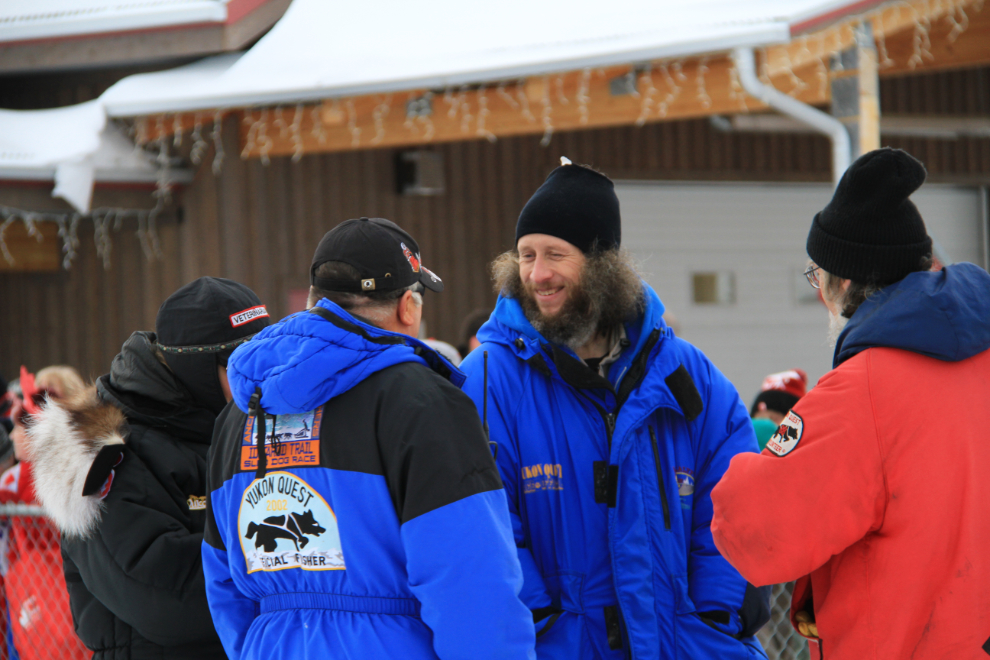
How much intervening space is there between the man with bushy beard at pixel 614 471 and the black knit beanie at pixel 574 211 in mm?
139

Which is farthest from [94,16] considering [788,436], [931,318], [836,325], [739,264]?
[931,318]

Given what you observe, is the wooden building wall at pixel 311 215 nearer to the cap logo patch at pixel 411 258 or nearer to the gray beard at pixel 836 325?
the cap logo patch at pixel 411 258

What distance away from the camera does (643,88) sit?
19.2 ft

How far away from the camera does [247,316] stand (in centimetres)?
250

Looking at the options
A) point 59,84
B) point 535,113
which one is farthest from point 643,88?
point 59,84

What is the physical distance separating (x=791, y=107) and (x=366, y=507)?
15.1 feet

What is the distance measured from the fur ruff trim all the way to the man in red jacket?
5.00 ft

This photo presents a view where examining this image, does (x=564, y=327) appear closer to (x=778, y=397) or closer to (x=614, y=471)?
(x=614, y=471)

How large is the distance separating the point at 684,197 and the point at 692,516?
7.32 meters

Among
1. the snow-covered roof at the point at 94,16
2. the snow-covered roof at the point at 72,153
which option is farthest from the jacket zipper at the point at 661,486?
the snow-covered roof at the point at 94,16

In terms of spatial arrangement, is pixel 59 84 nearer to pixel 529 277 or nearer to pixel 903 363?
pixel 529 277

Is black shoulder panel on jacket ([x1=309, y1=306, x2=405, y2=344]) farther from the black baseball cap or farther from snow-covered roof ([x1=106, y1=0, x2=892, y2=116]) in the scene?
snow-covered roof ([x1=106, y1=0, x2=892, y2=116])

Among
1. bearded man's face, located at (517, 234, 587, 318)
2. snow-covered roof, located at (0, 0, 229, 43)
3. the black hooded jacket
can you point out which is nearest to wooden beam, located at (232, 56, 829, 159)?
snow-covered roof, located at (0, 0, 229, 43)

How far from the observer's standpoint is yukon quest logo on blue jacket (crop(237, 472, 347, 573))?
1.82 metres
